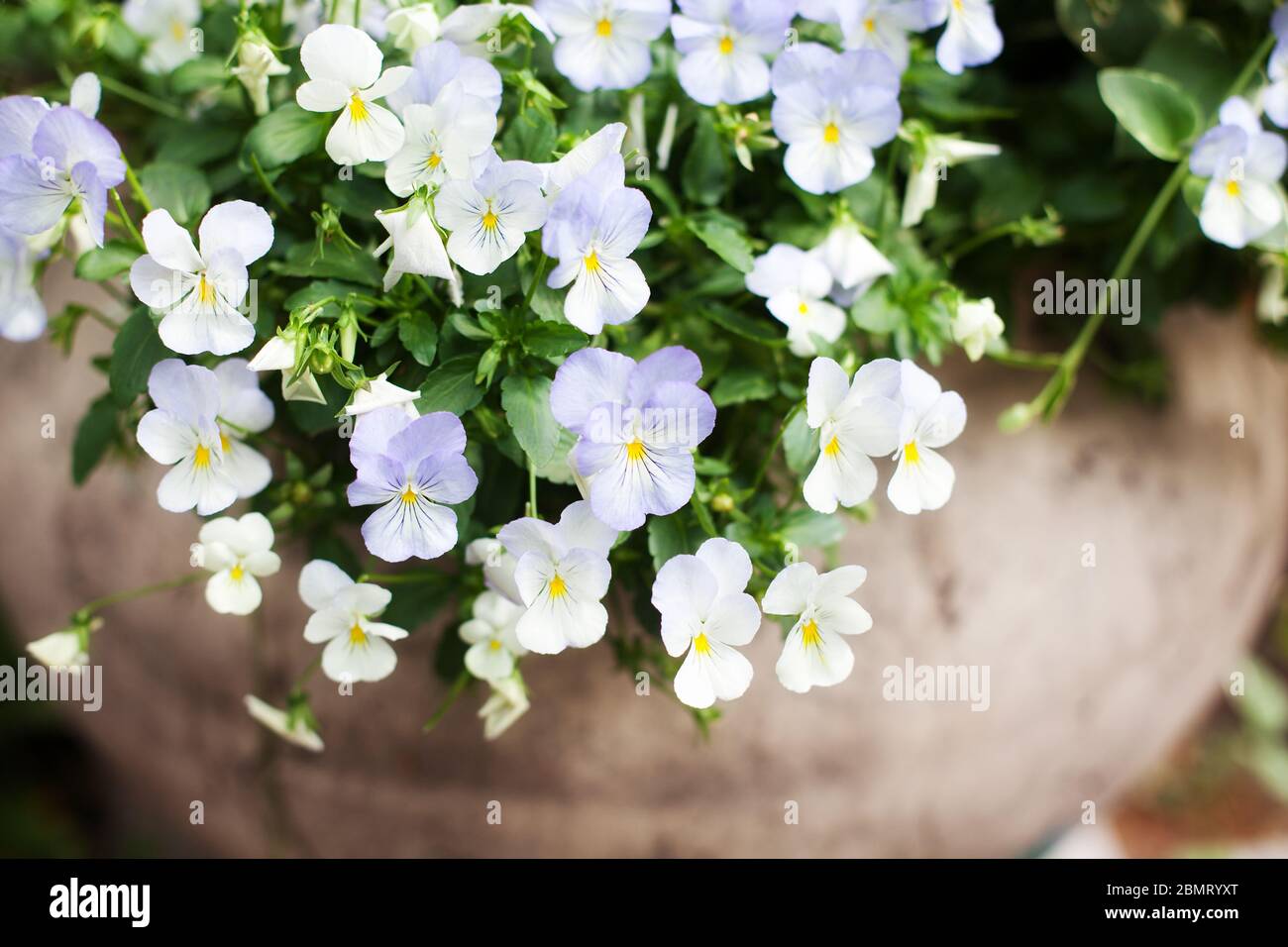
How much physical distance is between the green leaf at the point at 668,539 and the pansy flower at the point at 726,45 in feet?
0.75

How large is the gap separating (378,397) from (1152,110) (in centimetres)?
54

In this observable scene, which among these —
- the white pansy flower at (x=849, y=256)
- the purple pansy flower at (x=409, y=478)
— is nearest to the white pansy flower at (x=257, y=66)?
the purple pansy flower at (x=409, y=478)

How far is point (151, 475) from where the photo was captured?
83 centimetres

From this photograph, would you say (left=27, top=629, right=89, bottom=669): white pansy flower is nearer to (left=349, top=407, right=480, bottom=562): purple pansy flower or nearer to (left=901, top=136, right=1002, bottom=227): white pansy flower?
(left=349, top=407, right=480, bottom=562): purple pansy flower

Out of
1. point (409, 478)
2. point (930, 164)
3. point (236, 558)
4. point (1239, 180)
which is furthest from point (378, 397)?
point (1239, 180)

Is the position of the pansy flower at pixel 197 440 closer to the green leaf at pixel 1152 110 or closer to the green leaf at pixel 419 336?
the green leaf at pixel 419 336

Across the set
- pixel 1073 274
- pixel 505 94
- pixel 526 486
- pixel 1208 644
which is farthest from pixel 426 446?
pixel 1208 644

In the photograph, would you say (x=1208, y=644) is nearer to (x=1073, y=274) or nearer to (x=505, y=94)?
(x=1073, y=274)

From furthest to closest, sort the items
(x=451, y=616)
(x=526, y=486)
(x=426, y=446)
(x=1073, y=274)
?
(x=1073, y=274) → (x=451, y=616) → (x=526, y=486) → (x=426, y=446)

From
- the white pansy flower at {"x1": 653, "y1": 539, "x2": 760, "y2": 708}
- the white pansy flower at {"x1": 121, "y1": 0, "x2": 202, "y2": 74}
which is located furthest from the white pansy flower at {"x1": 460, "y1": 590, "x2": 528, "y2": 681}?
the white pansy flower at {"x1": 121, "y1": 0, "x2": 202, "y2": 74}

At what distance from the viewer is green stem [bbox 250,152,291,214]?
1.89 feet

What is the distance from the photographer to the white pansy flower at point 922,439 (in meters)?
0.57

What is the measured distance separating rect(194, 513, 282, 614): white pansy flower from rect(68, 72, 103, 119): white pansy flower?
0.72 ft
